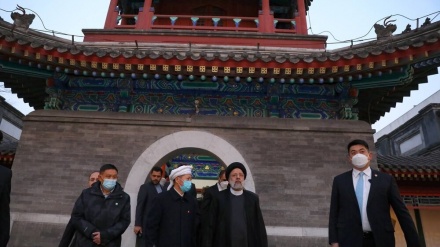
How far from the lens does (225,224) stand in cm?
345

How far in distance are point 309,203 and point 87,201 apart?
3552 millimetres

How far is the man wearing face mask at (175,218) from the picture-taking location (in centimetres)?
365

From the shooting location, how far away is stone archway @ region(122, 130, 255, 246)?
576 cm

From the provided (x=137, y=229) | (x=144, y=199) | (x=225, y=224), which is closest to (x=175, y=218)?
(x=225, y=224)

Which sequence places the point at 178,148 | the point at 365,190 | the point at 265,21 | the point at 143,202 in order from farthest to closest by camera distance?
the point at 265,21
the point at 178,148
the point at 143,202
the point at 365,190

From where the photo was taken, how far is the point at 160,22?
975cm

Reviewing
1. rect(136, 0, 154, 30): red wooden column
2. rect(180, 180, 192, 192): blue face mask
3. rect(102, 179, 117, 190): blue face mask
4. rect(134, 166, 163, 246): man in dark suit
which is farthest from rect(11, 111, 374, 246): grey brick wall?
rect(136, 0, 154, 30): red wooden column

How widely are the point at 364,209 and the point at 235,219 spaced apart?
1.16 meters

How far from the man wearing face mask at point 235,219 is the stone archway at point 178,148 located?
220 centimetres

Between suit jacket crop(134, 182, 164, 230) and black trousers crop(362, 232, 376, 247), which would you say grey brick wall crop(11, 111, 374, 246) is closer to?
suit jacket crop(134, 182, 164, 230)

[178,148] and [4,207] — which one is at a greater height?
[178,148]

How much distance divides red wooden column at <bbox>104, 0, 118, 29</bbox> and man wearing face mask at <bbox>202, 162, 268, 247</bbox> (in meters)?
6.59

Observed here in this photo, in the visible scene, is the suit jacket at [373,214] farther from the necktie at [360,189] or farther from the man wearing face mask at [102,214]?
the man wearing face mask at [102,214]

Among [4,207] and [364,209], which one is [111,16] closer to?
[4,207]
